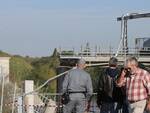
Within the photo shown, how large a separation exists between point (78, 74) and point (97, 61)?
114ft

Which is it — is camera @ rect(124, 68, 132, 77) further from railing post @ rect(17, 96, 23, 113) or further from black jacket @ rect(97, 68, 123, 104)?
railing post @ rect(17, 96, 23, 113)

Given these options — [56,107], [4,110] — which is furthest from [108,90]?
[4,110]

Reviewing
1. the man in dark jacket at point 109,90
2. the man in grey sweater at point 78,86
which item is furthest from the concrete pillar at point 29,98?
the man in grey sweater at point 78,86

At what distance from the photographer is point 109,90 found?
14508 mm

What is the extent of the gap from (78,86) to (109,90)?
2.21ft

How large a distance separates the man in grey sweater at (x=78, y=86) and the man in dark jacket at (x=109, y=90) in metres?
0.35

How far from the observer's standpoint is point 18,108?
60.7 feet

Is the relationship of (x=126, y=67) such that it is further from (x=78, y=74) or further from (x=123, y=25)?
(x=123, y=25)

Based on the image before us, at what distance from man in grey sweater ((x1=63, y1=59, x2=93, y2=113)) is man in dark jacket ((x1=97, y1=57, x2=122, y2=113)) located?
1.15ft

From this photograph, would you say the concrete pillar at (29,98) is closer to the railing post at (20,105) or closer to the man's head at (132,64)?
the railing post at (20,105)

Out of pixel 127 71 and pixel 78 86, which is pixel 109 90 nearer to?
pixel 78 86

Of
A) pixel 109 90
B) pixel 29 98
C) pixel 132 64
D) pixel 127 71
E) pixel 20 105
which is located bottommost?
pixel 20 105

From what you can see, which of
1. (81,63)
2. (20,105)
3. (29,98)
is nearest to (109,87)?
(81,63)

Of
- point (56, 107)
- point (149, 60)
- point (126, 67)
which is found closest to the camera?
point (126, 67)
